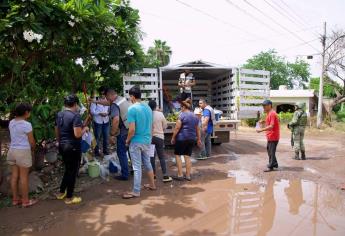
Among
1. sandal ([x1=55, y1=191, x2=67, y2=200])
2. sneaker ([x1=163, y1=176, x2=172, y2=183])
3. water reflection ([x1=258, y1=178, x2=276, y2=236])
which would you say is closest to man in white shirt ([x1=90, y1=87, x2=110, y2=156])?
sneaker ([x1=163, y1=176, x2=172, y2=183])

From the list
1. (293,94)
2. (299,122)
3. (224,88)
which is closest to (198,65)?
(224,88)

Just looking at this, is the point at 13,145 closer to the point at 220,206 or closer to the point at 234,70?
the point at 220,206

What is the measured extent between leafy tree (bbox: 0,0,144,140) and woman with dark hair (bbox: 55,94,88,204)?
3.40 ft

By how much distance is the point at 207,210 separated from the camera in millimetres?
4988

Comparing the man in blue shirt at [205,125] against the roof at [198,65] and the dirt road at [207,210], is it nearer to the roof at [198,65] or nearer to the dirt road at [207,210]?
the dirt road at [207,210]

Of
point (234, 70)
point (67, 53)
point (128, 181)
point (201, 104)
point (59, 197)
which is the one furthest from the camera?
point (234, 70)

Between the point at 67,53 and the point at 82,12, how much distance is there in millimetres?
1919

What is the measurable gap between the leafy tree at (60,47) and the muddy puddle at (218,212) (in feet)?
7.74

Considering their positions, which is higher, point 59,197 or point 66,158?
point 66,158

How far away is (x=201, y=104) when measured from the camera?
8.50 m

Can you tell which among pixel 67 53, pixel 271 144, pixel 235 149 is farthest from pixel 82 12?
pixel 235 149

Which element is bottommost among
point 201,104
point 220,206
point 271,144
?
point 220,206

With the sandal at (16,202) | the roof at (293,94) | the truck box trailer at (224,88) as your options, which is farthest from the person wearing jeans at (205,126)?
the roof at (293,94)

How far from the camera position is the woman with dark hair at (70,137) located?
5117mm
